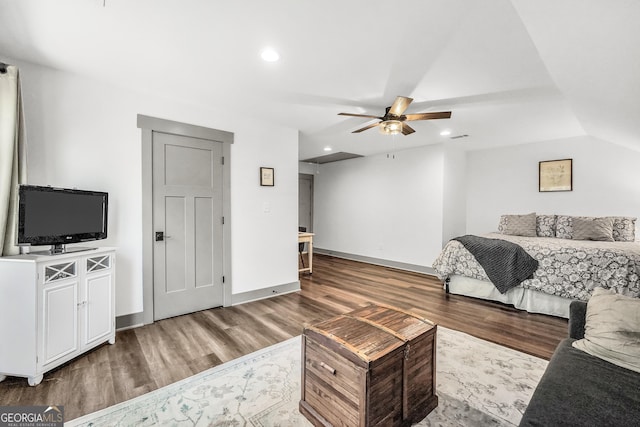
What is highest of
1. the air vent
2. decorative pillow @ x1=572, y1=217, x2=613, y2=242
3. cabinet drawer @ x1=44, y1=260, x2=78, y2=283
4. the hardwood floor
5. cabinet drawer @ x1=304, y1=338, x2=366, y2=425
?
the air vent

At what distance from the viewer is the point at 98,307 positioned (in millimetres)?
2445

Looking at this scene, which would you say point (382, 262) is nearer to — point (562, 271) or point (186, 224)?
point (562, 271)

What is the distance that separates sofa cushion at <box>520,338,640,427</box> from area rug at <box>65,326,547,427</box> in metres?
0.58

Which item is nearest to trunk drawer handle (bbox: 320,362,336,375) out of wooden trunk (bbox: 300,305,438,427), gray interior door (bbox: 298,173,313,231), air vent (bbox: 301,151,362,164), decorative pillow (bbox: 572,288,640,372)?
wooden trunk (bbox: 300,305,438,427)

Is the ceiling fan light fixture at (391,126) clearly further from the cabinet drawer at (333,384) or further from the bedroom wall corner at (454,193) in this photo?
the bedroom wall corner at (454,193)

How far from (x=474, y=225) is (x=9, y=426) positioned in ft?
21.9

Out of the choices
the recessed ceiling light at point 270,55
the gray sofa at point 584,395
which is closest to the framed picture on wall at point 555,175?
the gray sofa at point 584,395

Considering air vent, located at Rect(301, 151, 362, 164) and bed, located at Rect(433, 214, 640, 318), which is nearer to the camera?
bed, located at Rect(433, 214, 640, 318)

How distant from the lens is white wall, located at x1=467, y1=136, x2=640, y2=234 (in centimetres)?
431

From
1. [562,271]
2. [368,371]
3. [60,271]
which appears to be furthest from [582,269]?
[60,271]

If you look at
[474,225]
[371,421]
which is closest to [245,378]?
[371,421]

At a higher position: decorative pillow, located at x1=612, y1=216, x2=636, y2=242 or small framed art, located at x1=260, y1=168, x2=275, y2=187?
small framed art, located at x1=260, y1=168, x2=275, y2=187

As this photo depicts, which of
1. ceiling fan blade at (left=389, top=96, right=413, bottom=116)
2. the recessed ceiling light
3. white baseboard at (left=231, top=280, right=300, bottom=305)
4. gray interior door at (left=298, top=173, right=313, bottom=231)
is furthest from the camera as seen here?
gray interior door at (left=298, top=173, right=313, bottom=231)

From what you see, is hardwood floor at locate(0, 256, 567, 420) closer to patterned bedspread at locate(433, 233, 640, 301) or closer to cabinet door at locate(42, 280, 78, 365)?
cabinet door at locate(42, 280, 78, 365)
